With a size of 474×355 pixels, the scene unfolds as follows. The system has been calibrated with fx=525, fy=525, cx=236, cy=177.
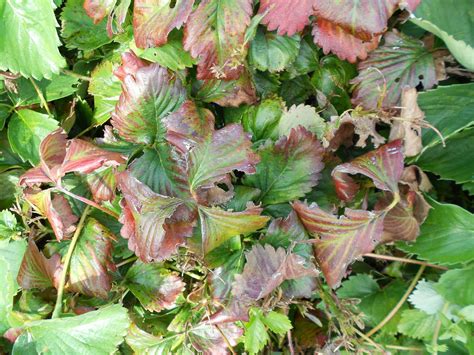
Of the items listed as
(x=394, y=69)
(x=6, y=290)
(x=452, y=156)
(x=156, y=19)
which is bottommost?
(x=6, y=290)

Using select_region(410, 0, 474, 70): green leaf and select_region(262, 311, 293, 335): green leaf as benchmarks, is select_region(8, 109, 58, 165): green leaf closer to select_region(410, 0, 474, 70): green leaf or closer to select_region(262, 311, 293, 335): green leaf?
select_region(262, 311, 293, 335): green leaf

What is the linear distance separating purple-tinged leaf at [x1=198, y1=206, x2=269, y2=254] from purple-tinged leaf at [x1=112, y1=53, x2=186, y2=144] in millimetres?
137

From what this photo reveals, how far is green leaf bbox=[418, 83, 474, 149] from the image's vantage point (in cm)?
70

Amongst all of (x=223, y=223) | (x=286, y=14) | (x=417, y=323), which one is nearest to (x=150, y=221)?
(x=223, y=223)

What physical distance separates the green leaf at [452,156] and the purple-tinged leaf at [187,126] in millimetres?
303

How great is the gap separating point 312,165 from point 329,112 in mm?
101

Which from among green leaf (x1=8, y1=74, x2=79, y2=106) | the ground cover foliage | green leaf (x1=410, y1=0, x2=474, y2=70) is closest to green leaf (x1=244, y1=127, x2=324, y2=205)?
the ground cover foliage

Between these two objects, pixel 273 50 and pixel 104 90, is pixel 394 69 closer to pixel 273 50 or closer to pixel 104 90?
pixel 273 50

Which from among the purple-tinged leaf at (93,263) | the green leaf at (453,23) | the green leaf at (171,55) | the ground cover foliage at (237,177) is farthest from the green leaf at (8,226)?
the green leaf at (453,23)

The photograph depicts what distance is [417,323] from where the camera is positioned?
75cm

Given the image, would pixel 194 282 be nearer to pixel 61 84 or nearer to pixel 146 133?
pixel 146 133

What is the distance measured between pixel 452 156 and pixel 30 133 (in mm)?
610

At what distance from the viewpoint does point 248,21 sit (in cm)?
65

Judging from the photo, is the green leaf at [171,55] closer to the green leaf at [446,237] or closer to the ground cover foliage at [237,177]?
the ground cover foliage at [237,177]
